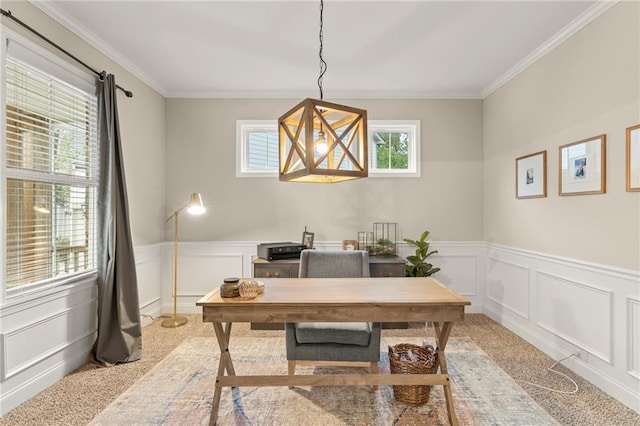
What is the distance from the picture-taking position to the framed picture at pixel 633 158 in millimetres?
2137

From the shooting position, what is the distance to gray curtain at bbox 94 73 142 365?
2.80m

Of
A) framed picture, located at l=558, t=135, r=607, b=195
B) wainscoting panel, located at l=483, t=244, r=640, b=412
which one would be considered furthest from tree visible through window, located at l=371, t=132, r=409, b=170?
framed picture, located at l=558, t=135, r=607, b=195

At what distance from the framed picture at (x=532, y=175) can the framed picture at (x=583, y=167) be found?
198mm

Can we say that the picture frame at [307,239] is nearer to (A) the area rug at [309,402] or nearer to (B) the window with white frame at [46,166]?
(A) the area rug at [309,402]

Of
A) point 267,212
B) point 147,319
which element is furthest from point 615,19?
point 147,319

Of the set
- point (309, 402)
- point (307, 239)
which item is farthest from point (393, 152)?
point (309, 402)

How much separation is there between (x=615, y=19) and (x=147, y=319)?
15.7ft

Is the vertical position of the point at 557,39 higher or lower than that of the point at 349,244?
higher

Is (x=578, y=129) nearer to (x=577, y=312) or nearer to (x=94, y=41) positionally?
(x=577, y=312)

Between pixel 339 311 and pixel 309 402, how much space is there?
0.79 m

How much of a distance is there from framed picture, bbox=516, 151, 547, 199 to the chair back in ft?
5.75

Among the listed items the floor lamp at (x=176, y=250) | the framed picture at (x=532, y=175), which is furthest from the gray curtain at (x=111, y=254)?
the framed picture at (x=532, y=175)

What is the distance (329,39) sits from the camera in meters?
2.85

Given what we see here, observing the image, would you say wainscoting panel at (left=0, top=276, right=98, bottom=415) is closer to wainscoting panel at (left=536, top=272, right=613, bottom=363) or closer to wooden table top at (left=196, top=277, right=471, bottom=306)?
wooden table top at (left=196, top=277, right=471, bottom=306)
